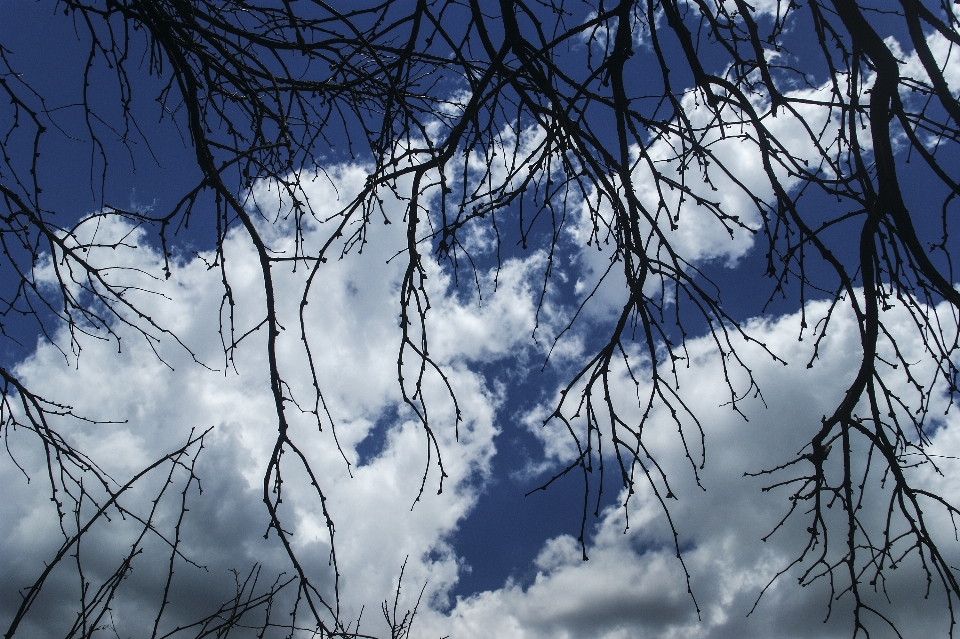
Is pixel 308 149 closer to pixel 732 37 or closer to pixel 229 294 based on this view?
pixel 229 294

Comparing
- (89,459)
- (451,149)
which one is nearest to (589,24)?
(451,149)

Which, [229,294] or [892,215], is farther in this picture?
[229,294]

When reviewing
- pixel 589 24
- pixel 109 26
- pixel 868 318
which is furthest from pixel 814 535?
pixel 109 26

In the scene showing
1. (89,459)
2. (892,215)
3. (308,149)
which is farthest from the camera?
(308,149)

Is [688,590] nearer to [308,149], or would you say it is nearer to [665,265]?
[665,265]

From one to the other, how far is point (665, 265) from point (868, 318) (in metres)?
0.59

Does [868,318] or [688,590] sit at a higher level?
[868,318]

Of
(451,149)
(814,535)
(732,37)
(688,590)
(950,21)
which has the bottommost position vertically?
(688,590)

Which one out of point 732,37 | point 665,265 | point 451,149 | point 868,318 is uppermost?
point 732,37

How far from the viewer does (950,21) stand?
5.84ft

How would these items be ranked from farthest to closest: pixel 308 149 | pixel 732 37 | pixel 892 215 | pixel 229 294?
pixel 308 149
pixel 732 37
pixel 229 294
pixel 892 215

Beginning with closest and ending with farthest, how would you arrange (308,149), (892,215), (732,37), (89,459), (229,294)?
(892,215) < (229,294) < (89,459) < (732,37) < (308,149)

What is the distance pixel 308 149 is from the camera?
2906 mm

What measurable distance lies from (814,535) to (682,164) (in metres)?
1.38
